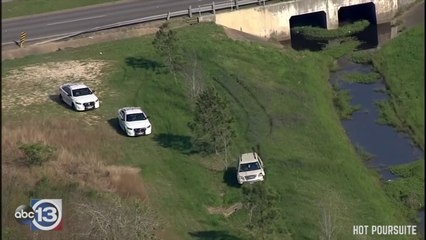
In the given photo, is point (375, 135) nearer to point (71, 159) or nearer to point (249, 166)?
point (249, 166)

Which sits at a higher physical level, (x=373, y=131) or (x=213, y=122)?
(x=213, y=122)

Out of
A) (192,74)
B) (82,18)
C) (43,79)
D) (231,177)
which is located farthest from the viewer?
(82,18)

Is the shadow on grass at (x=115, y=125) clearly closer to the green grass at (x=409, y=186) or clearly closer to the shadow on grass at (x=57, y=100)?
the shadow on grass at (x=57, y=100)

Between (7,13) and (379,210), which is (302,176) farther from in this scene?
(7,13)

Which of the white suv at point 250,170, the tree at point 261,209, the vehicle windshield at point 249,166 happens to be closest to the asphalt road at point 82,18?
the white suv at point 250,170

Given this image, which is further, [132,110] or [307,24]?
[307,24]

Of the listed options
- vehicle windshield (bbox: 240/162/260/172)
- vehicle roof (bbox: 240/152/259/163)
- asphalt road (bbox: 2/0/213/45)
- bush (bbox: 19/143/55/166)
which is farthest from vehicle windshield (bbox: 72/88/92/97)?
vehicle windshield (bbox: 240/162/260/172)

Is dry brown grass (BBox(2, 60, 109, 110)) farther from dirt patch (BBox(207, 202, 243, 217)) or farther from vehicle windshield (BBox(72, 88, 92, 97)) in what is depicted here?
dirt patch (BBox(207, 202, 243, 217))

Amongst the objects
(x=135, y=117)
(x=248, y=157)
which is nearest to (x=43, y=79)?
(x=135, y=117)
